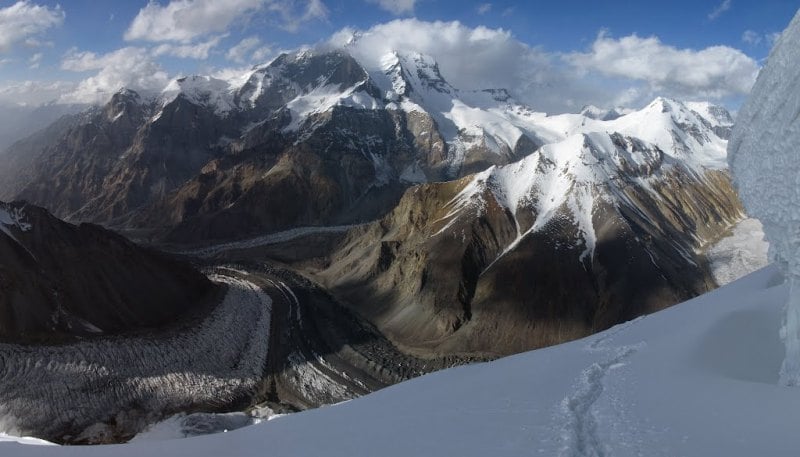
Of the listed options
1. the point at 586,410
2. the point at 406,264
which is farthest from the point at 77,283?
the point at 586,410

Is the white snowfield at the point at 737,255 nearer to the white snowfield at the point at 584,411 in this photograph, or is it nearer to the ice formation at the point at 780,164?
the white snowfield at the point at 584,411

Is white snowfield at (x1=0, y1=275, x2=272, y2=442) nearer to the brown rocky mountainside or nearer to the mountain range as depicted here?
the mountain range

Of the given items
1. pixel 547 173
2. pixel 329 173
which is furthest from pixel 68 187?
pixel 547 173

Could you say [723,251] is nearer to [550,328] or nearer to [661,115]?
[550,328]

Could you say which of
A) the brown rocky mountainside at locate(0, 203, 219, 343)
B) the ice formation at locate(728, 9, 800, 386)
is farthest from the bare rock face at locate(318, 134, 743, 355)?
the ice formation at locate(728, 9, 800, 386)

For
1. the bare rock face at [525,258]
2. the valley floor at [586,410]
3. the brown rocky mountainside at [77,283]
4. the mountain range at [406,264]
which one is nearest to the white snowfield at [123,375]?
the mountain range at [406,264]
